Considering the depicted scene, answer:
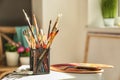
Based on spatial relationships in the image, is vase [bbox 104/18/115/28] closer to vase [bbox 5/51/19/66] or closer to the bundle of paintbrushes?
vase [bbox 5/51/19/66]

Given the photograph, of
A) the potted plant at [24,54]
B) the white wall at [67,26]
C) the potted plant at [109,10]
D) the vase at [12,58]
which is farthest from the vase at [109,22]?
the vase at [12,58]

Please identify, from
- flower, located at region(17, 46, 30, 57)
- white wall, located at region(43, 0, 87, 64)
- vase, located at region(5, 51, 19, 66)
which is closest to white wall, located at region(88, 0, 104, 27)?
white wall, located at region(43, 0, 87, 64)

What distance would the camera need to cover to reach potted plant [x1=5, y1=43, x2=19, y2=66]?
2.02 meters

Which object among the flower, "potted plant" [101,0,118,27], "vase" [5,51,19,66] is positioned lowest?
"vase" [5,51,19,66]

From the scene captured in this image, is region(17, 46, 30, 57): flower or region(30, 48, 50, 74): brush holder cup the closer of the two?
region(30, 48, 50, 74): brush holder cup

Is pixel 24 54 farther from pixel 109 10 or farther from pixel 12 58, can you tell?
pixel 109 10

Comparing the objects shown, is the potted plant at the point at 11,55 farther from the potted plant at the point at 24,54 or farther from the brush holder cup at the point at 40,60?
the brush holder cup at the point at 40,60

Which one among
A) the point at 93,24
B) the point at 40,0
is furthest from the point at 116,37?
the point at 40,0

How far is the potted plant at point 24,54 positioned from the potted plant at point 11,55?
43 millimetres

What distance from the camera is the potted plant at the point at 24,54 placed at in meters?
1.99

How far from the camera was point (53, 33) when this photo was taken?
3.61ft

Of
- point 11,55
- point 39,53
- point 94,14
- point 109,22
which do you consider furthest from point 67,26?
point 39,53

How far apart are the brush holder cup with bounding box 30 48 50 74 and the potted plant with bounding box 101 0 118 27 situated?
1.02 metres

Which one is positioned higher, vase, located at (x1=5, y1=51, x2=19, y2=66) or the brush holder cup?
→ the brush holder cup
